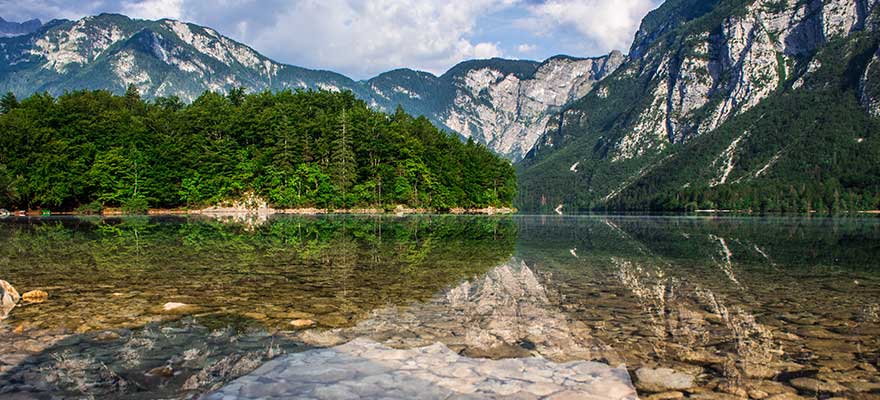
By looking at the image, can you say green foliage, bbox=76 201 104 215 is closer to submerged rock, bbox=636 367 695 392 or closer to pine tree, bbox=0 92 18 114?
pine tree, bbox=0 92 18 114

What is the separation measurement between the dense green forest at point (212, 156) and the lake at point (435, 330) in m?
56.2

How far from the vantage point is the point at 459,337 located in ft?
24.4

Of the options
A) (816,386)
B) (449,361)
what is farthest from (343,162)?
(816,386)

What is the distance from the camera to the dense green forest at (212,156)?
60281mm

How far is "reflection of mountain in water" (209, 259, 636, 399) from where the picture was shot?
519 centimetres

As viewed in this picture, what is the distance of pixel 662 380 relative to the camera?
5570 millimetres

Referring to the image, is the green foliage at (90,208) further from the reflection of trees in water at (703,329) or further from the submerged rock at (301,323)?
the reflection of trees in water at (703,329)

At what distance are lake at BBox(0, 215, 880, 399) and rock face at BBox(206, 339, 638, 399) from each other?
0.03m

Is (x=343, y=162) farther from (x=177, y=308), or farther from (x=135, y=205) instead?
(x=177, y=308)

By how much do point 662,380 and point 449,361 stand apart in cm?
249

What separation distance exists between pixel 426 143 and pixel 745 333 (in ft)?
278

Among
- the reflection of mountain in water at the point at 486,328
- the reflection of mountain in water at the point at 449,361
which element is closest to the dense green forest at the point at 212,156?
the reflection of mountain in water at the point at 486,328

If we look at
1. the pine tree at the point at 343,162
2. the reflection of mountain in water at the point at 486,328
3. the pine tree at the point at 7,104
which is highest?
the pine tree at the point at 7,104

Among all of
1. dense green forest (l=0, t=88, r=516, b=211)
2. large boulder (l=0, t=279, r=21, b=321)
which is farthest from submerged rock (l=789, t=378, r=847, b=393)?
dense green forest (l=0, t=88, r=516, b=211)
